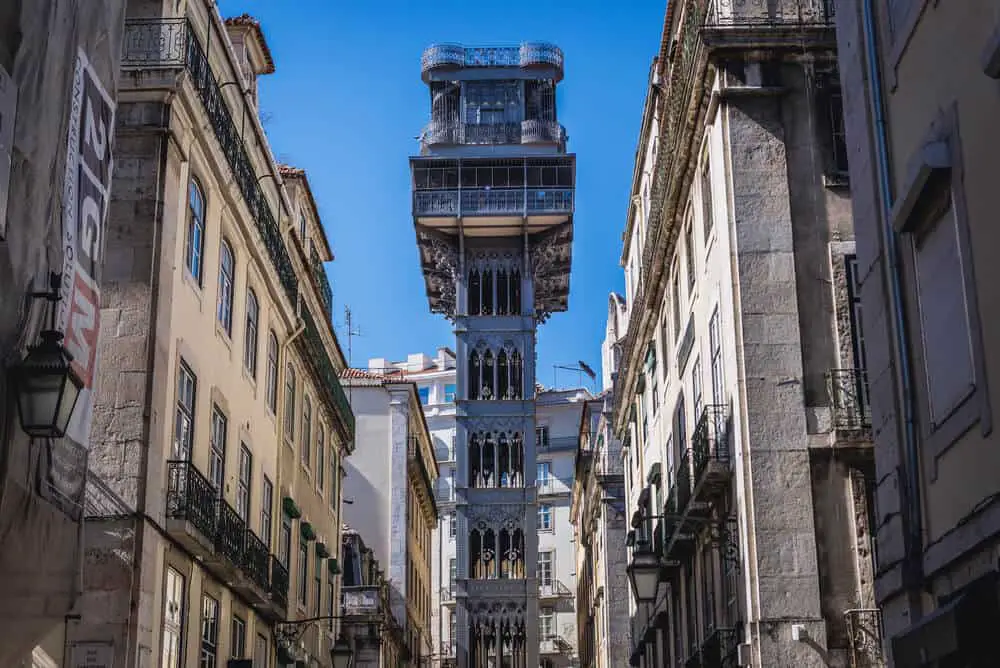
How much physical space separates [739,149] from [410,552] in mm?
34883

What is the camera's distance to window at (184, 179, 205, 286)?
20.6 metres

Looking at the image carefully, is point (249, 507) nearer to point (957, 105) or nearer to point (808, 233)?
point (808, 233)

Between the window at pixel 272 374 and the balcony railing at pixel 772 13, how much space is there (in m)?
10.4

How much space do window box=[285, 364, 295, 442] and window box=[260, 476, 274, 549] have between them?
6.92ft

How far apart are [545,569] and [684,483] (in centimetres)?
5598

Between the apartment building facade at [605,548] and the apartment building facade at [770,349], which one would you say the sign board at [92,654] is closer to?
the apartment building facade at [770,349]

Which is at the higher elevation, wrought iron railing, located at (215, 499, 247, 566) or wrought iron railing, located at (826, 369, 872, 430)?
wrought iron railing, located at (826, 369, 872, 430)

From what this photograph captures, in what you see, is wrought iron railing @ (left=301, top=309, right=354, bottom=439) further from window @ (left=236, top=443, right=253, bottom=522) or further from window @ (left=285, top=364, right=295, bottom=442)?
window @ (left=236, top=443, right=253, bottom=522)

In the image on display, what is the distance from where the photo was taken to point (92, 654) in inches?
676

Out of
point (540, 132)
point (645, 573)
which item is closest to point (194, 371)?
point (645, 573)

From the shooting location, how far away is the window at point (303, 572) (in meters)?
30.3

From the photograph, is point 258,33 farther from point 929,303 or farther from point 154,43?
point 929,303

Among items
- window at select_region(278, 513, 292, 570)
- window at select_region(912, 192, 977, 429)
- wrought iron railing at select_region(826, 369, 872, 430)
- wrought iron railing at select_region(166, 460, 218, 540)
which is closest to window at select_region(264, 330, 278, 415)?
window at select_region(278, 513, 292, 570)

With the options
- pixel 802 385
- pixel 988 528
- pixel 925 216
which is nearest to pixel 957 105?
pixel 925 216
